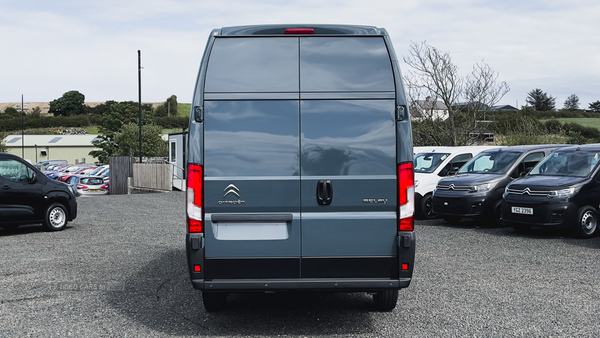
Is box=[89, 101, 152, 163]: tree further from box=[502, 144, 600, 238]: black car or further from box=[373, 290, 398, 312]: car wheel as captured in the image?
box=[373, 290, 398, 312]: car wheel

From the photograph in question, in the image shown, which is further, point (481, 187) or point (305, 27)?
point (481, 187)

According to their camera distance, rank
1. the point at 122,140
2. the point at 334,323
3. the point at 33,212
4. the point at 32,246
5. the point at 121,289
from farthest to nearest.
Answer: the point at 122,140
the point at 33,212
the point at 32,246
the point at 121,289
the point at 334,323

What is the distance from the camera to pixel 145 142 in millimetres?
61594

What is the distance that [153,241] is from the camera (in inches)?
465

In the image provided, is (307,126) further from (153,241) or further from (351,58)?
(153,241)

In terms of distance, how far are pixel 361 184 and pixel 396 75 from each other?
978mm

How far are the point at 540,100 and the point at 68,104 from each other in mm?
97935

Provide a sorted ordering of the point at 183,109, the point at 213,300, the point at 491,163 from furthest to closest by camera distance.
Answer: the point at 183,109 < the point at 491,163 < the point at 213,300

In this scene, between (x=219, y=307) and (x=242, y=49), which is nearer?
(x=242, y=49)

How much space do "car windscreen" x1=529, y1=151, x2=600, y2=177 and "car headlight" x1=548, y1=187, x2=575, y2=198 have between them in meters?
0.71

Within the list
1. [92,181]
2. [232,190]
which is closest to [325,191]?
[232,190]

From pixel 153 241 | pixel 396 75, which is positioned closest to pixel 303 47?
pixel 396 75

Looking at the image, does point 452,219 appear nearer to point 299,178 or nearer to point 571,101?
point 299,178

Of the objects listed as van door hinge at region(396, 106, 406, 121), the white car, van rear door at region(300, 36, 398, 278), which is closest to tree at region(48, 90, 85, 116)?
the white car
